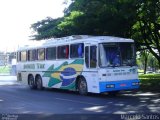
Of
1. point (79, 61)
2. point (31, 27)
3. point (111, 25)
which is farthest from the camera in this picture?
point (31, 27)

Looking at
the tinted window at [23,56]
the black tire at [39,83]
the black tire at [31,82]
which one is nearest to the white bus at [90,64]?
the black tire at [39,83]

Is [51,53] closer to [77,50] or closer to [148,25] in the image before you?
[77,50]

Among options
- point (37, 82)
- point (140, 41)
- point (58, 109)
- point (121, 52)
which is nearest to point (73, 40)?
point (121, 52)

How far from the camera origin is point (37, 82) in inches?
1126

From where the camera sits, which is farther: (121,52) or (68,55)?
(68,55)

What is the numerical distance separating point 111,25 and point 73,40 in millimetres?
4932

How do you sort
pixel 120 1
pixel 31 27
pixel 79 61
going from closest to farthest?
pixel 79 61
pixel 120 1
pixel 31 27

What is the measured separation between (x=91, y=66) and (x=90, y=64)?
6.6 inches

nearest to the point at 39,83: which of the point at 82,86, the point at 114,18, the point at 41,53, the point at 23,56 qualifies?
the point at 41,53

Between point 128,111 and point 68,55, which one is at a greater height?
point 68,55

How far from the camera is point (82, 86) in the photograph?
22.6 metres

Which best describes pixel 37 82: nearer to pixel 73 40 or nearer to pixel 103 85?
pixel 73 40

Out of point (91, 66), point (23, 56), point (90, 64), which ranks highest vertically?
point (23, 56)

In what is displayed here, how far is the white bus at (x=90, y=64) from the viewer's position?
2095 centimetres
